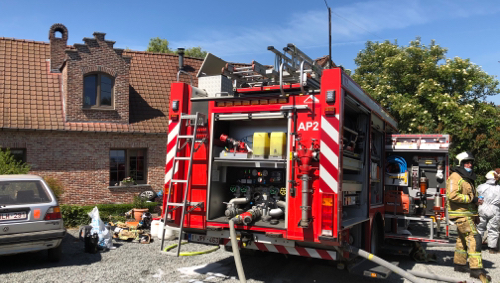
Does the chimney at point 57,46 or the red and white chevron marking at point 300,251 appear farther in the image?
the chimney at point 57,46

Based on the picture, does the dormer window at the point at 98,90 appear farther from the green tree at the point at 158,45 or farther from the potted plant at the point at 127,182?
the green tree at the point at 158,45

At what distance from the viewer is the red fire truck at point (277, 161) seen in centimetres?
530

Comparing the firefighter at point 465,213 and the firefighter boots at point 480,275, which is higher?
the firefighter at point 465,213

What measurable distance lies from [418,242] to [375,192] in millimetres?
1362

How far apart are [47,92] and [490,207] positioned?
13.7 metres

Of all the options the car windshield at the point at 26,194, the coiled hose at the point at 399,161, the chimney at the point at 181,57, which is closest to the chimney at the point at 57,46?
the chimney at the point at 181,57

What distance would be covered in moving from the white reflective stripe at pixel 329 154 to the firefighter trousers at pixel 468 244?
3190 millimetres

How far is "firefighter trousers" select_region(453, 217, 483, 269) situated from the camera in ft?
21.8

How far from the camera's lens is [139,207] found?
522 inches

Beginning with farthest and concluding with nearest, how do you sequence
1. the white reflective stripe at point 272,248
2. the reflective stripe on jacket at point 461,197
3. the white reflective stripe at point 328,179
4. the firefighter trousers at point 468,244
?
the reflective stripe on jacket at point 461,197
the firefighter trousers at point 468,244
the white reflective stripe at point 272,248
the white reflective stripe at point 328,179

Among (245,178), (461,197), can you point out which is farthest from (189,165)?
(461,197)

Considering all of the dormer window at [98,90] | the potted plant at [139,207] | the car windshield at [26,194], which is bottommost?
the potted plant at [139,207]

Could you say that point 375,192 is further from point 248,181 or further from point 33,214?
point 33,214

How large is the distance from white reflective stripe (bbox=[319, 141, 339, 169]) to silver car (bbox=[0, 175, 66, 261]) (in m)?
4.59
